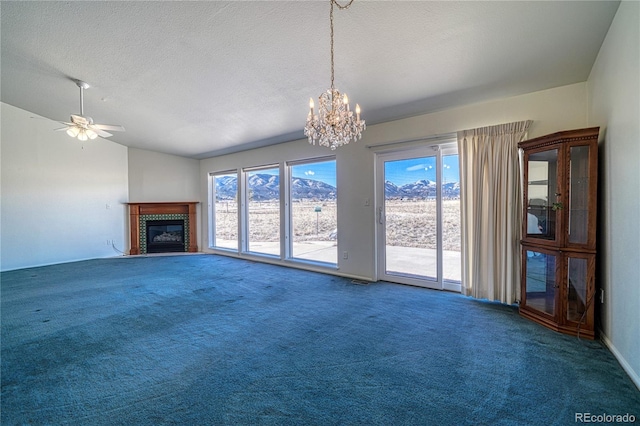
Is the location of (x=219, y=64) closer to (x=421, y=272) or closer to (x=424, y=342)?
(x=424, y=342)

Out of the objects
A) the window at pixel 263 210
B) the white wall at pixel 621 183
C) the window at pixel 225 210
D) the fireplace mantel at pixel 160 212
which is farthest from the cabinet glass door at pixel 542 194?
the fireplace mantel at pixel 160 212

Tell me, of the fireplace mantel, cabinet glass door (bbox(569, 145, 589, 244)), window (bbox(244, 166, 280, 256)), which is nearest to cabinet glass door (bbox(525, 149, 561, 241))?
cabinet glass door (bbox(569, 145, 589, 244))

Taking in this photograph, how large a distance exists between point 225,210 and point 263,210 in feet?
5.14

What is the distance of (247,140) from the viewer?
5727 mm

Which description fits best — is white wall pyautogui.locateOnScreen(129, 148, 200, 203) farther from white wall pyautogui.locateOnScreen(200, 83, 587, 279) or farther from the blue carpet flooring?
the blue carpet flooring

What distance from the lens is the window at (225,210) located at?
7.01 meters

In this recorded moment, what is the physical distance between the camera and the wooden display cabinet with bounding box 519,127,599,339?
8.18 feet

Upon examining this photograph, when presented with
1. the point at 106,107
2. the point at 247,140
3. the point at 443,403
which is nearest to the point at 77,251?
the point at 106,107

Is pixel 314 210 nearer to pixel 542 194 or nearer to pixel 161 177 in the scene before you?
pixel 542 194

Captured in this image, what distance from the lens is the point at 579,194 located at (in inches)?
102

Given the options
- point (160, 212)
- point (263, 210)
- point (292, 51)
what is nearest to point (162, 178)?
point (160, 212)

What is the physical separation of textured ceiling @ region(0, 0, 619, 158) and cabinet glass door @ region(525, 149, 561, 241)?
2.98 feet

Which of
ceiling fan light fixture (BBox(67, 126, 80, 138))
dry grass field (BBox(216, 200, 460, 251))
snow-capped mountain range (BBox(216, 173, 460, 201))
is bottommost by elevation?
dry grass field (BBox(216, 200, 460, 251))

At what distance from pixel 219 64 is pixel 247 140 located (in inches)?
101
